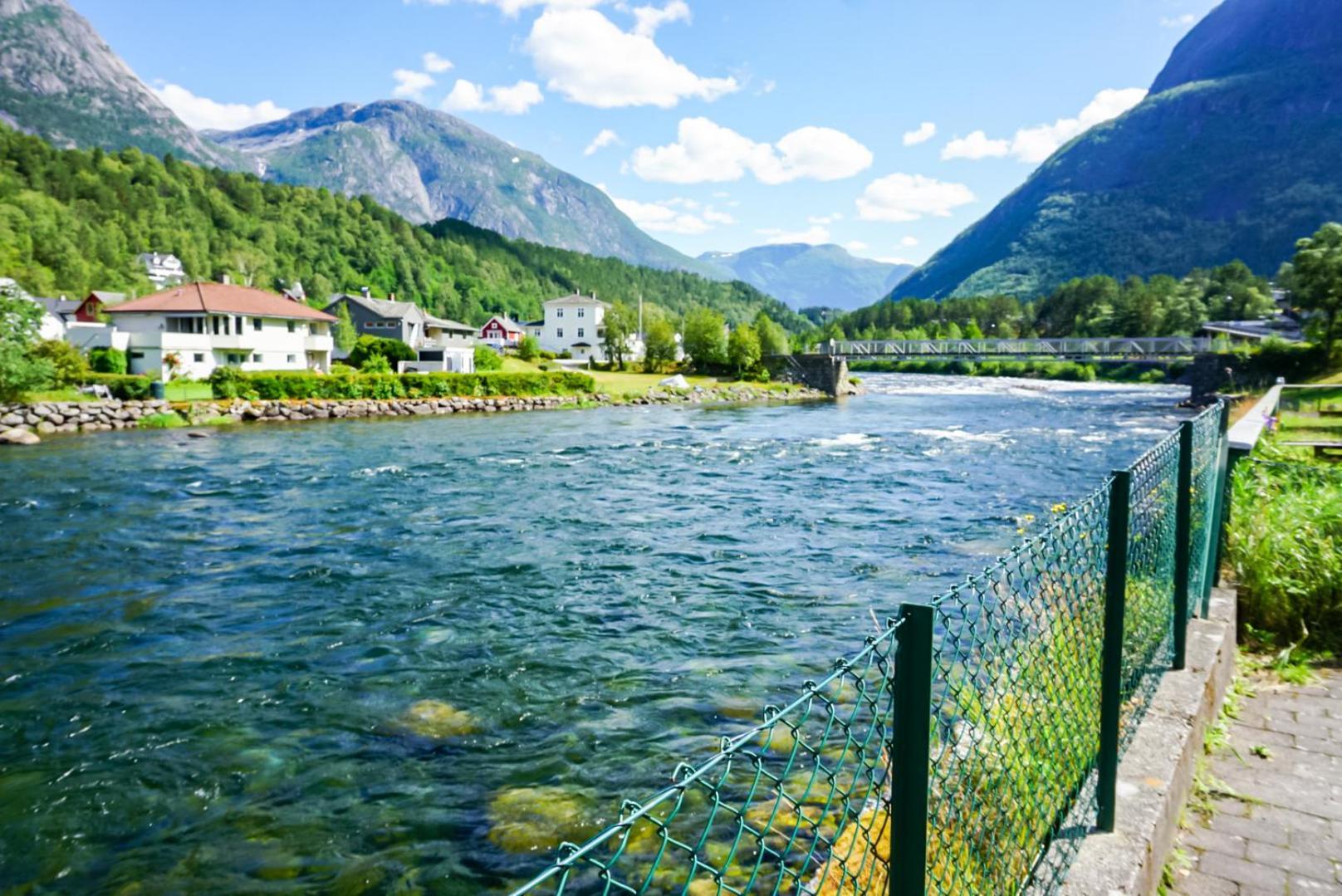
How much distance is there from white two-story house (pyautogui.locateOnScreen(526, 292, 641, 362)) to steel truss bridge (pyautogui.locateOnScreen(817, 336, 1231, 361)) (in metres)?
30.6


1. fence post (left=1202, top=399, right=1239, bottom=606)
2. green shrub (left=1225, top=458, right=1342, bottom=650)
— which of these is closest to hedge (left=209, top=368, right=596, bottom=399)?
fence post (left=1202, top=399, right=1239, bottom=606)

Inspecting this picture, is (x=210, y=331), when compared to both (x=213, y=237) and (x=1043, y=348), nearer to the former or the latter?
(x=1043, y=348)

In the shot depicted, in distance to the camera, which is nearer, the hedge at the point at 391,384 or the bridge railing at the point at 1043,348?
the hedge at the point at 391,384

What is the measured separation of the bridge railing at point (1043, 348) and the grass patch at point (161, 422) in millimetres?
61640

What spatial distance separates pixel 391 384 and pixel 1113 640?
4945 cm

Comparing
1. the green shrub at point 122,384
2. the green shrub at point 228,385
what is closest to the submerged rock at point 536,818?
the green shrub at point 122,384

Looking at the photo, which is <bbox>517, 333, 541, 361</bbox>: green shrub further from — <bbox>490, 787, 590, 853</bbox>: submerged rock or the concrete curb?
the concrete curb

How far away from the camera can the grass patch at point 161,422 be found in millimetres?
37031

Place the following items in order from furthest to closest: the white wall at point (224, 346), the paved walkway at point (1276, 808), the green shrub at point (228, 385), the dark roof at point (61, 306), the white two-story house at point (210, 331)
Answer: the dark roof at point (61, 306), the white two-story house at point (210, 331), the white wall at point (224, 346), the green shrub at point (228, 385), the paved walkway at point (1276, 808)

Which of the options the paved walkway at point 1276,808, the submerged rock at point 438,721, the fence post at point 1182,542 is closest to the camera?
the paved walkway at point 1276,808

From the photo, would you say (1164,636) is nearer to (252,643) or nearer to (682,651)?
(682,651)

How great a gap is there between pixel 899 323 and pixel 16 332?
6031 inches

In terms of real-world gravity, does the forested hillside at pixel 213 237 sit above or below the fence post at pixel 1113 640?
above

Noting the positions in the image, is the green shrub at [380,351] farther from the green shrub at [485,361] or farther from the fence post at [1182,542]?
the fence post at [1182,542]
